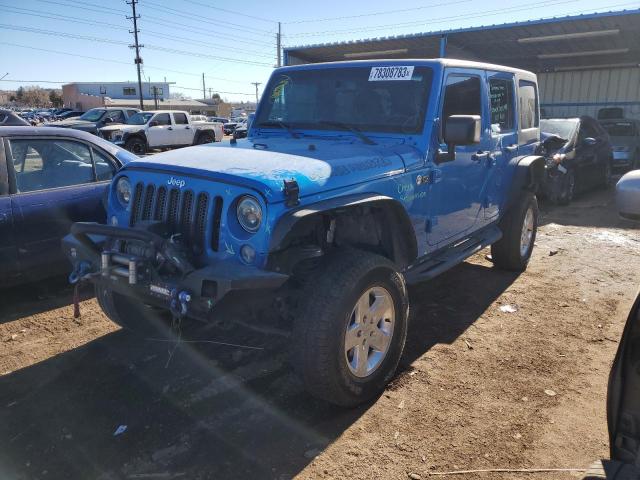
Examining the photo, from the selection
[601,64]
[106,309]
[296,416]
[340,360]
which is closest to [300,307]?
[340,360]

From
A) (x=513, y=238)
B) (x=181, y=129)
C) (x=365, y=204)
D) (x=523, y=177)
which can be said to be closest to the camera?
(x=365, y=204)

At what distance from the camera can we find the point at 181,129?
67.4 ft

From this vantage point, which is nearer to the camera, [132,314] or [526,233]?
[132,314]

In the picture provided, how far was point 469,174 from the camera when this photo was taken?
4516 millimetres

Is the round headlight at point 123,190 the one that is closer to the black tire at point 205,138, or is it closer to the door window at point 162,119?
the door window at point 162,119

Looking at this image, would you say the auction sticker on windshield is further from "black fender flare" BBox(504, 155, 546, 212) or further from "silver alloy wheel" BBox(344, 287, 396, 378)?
"black fender flare" BBox(504, 155, 546, 212)

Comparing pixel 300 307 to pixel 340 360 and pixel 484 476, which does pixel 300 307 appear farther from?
pixel 484 476

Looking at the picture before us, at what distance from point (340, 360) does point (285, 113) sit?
8.05ft

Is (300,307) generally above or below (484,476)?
above

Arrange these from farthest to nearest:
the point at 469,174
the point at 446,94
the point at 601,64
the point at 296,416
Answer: the point at 601,64, the point at 469,174, the point at 446,94, the point at 296,416

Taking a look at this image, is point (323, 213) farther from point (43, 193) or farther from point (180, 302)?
point (43, 193)

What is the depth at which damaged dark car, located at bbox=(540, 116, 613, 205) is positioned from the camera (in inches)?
363

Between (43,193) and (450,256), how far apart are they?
371cm

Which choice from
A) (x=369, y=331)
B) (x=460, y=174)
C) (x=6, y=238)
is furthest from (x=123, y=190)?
(x=460, y=174)
